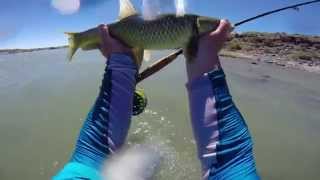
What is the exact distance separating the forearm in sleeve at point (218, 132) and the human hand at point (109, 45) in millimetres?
397

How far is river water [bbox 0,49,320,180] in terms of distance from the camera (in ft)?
18.3

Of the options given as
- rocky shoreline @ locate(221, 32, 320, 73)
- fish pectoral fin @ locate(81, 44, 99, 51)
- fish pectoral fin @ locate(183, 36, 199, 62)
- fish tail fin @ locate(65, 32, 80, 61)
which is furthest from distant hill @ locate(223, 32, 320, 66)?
fish pectoral fin @ locate(183, 36, 199, 62)

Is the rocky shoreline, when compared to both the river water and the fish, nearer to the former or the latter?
the river water

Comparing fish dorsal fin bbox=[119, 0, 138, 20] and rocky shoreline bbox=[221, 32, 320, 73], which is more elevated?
fish dorsal fin bbox=[119, 0, 138, 20]

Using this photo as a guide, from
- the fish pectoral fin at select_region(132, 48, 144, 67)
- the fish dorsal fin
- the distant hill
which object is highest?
the fish dorsal fin

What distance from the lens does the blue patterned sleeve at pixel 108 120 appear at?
166cm

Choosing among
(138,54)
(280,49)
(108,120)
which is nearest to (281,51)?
(280,49)

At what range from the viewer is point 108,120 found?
1.69m

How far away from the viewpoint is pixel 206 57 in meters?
1.67

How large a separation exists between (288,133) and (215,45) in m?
5.93

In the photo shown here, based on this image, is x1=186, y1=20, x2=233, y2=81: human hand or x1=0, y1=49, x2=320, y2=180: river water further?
x1=0, y1=49, x2=320, y2=180: river water

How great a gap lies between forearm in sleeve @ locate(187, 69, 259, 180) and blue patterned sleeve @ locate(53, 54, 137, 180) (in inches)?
11.1

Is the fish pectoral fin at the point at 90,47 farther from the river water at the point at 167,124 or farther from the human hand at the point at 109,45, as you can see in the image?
the river water at the point at 167,124

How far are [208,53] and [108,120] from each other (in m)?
0.49
